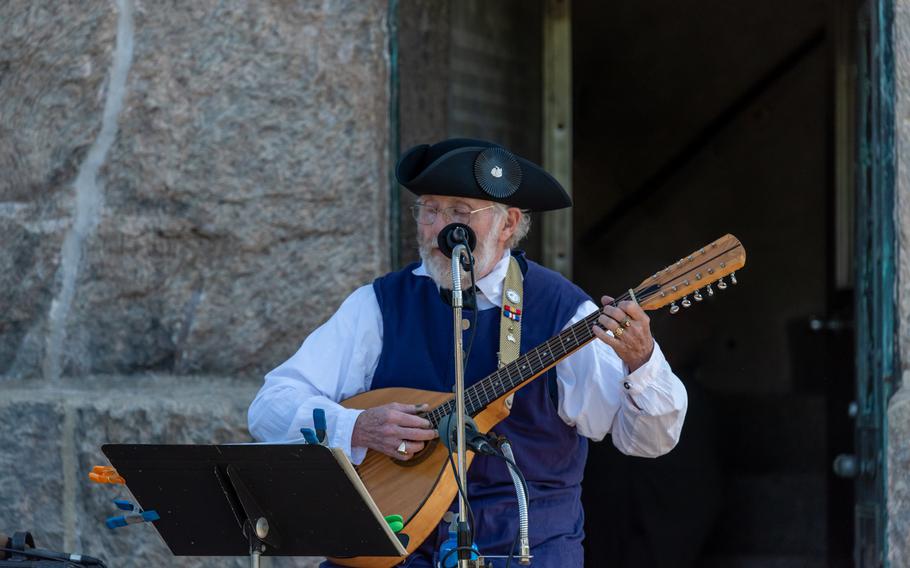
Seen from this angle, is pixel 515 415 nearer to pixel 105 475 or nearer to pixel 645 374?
pixel 645 374

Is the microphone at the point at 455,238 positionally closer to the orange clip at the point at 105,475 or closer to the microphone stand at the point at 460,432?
the microphone stand at the point at 460,432

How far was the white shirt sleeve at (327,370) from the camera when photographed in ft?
12.0

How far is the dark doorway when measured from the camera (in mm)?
5953

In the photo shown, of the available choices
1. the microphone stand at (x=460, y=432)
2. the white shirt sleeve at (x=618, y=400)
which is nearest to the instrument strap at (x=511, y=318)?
the white shirt sleeve at (x=618, y=400)

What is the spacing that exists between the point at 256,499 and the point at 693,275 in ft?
3.70

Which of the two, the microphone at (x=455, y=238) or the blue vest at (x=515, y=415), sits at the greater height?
the microphone at (x=455, y=238)

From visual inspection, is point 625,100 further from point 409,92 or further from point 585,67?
point 409,92

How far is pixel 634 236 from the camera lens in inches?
267

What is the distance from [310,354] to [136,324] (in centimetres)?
97

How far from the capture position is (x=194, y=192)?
4.48 metres

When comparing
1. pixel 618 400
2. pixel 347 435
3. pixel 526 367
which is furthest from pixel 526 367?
pixel 347 435

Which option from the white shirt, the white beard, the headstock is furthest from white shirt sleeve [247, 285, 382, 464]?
the headstock

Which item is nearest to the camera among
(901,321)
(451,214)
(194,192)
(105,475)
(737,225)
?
(105,475)

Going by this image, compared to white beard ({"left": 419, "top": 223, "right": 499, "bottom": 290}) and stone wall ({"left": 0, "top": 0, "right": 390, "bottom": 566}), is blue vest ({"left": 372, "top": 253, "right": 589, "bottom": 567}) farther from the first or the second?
stone wall ({"left": 0, "top": 0, "right": 390, "bottom": 566})
